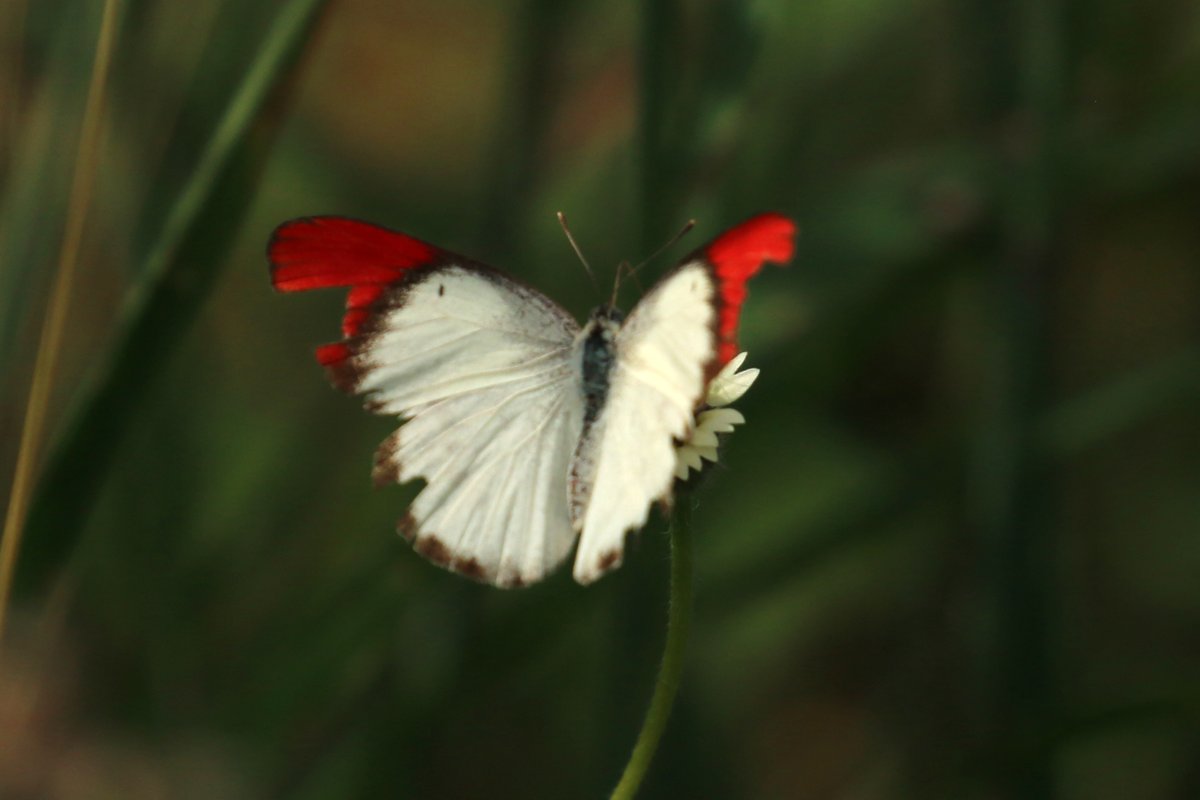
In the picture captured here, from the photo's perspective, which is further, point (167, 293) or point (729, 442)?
point (729, 442)

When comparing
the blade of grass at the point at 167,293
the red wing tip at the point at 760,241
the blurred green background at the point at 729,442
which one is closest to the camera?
the red wing tip at the point at 760,241

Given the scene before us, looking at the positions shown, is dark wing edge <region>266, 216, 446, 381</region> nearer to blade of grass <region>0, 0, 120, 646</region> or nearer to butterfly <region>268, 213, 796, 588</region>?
butterfly <region>268, 213, 796, 588</region>

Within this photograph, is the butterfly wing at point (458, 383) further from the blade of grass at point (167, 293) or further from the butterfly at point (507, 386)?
the blade of grass at point (167, 293)

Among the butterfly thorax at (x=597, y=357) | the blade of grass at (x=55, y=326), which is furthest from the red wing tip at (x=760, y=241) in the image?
the blade of grass at (x=55, y=326)

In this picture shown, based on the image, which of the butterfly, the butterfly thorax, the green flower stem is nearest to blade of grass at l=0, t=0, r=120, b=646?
the butterfly

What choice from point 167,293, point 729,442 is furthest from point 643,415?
point 729,442

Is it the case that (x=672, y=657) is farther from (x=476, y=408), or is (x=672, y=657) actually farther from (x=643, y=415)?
(x=476, y=408)
